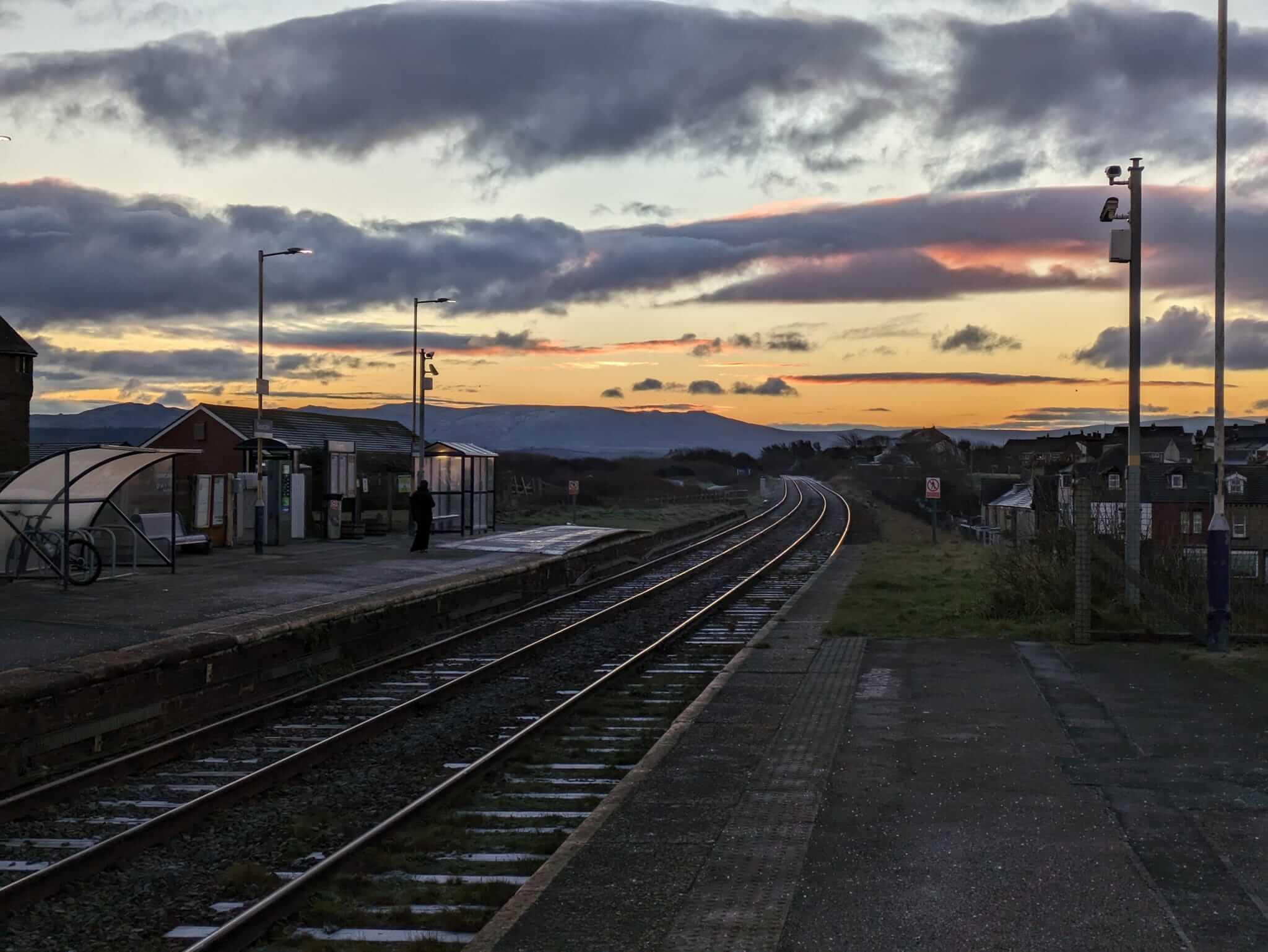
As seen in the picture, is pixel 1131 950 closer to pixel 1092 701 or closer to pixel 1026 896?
pixel 1026 896

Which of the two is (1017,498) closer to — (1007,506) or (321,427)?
(1007,506)

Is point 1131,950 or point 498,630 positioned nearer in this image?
point 1131,950

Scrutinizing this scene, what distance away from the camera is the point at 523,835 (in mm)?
8039

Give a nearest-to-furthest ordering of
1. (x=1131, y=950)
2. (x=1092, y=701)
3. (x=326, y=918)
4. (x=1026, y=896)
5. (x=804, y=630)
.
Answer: (x=1131, y=950), (x=1026, y=896), (x=326, y=918), (x=1092, y=701), (x=804, y=630)

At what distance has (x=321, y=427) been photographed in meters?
49.6

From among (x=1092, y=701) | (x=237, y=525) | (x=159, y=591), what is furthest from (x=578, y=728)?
(x=237, y=525)

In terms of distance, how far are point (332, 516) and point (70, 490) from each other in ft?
40.6

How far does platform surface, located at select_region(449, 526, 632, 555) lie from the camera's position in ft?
99.6

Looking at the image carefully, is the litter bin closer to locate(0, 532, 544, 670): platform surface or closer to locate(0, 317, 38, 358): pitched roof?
locate(0, 532, 544, 670): platform surface

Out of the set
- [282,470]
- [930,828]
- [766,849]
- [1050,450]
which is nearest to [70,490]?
[282,470]

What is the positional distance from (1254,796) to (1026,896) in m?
2.81

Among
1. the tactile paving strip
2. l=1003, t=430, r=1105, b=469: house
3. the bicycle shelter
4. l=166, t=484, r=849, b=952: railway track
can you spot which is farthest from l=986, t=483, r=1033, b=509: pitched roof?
the tactile paving strip

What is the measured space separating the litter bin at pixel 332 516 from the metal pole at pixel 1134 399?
21.0m

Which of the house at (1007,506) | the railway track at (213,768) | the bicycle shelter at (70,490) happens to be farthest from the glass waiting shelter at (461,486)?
the house at (1007,506)
